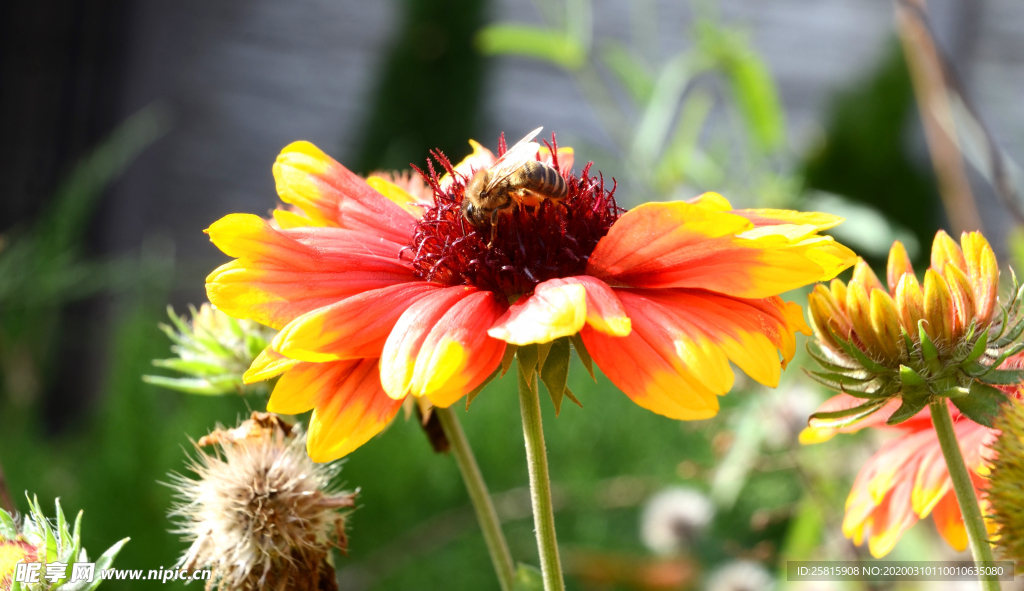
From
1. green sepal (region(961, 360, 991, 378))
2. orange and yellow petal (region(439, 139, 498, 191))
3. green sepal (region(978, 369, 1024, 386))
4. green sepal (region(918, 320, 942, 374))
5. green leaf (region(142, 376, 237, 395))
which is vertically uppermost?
orange and yellow petal (region(439, 139, 498, 191))

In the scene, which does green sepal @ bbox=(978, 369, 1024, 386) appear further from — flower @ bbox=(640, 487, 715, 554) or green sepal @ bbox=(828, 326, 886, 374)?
flower @ bbox=(640, 487, 715, 554)

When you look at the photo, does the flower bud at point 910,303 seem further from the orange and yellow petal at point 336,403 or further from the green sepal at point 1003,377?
the orange and yellow petal at point 336,403

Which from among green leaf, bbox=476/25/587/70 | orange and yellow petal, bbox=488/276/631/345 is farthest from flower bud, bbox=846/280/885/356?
green leaf, bbox=476/25/587/70

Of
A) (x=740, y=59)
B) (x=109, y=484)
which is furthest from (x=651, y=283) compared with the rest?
(x=109, y=484)

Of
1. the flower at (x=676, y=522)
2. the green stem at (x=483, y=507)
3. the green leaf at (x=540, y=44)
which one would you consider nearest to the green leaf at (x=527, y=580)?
the green stem at (x=483, y=507)

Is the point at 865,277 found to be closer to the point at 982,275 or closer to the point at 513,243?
the point at 982,275

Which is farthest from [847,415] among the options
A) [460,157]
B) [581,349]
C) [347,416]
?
[460,157]

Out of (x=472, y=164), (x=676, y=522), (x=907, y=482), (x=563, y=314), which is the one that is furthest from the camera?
(x=676, y=522)
